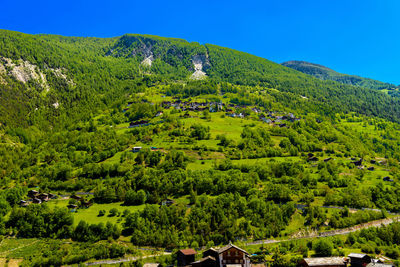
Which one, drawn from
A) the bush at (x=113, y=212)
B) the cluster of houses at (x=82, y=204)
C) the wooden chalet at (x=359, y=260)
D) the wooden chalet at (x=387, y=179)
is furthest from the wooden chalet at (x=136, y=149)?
the wooden chalet at (x=387, y=179)

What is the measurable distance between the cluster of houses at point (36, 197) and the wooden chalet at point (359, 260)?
10260 cm

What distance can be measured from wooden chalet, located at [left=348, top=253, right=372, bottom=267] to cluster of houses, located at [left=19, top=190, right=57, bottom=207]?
→ 337 ft

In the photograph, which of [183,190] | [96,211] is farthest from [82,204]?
[183,190]

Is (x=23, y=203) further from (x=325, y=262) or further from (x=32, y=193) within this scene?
(x=325, y=262)

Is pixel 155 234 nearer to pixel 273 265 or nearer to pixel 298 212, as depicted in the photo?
pixel 273 265

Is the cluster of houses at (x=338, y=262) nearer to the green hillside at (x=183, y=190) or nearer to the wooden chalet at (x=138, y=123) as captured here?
the green hillside at (x=183, y=190)

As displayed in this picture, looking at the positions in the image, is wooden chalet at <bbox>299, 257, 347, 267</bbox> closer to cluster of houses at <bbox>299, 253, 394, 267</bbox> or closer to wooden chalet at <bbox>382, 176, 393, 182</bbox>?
cluster of houses at <bbox>299, 253, 394, 267</bbox>

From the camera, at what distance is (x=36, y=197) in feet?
364

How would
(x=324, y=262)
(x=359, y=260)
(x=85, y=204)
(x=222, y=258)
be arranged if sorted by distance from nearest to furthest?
(x=324, y=262) → (x=359, y=260) → (x=222, y=258) → (x=85, y=204)

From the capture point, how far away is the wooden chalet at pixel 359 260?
203 feet

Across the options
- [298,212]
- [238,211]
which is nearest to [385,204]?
[298,212]

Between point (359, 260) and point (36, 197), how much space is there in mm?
107553

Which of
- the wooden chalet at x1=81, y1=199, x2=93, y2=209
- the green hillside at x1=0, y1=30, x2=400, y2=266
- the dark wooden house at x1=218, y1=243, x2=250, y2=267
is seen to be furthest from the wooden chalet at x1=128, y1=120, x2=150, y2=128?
the dark wooden house at x1=218, y1=243, x2=250, y2=267

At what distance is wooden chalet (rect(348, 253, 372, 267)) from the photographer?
61.9m
